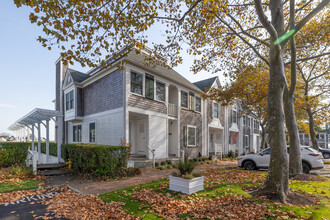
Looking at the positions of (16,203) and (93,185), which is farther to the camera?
(93,185)

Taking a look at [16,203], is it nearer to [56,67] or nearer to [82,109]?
[82,109]

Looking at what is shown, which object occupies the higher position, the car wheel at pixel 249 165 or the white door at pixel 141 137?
the white door at pixel 141 137

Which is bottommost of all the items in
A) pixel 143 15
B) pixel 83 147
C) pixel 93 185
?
pixel 93 185

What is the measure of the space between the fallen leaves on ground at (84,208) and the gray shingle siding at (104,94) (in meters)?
6.75

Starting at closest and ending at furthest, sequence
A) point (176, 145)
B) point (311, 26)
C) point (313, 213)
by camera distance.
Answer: point (313, 213)
point (311, 26)
point (176, 145)

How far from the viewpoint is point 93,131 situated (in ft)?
47.0

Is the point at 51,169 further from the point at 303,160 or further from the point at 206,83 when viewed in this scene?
the point at 206,83

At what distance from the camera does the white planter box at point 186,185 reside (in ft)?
19.0

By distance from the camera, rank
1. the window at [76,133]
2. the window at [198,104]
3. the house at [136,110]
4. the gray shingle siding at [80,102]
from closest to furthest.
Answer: the house at [136,110] < the gray shingle siding at [80,102] < the window at [76,133] < the window at [198,104]

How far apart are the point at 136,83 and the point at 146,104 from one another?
160 centimetres

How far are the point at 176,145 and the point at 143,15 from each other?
36.0ft

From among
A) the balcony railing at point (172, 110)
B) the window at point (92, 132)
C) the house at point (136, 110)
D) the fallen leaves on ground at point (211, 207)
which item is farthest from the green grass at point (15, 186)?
the balcony railing at point (172, 110)

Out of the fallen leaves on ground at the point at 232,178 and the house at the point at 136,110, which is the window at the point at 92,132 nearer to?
the house at the point at 136,110

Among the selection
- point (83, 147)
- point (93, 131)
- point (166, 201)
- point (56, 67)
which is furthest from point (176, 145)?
point (56, 67)
